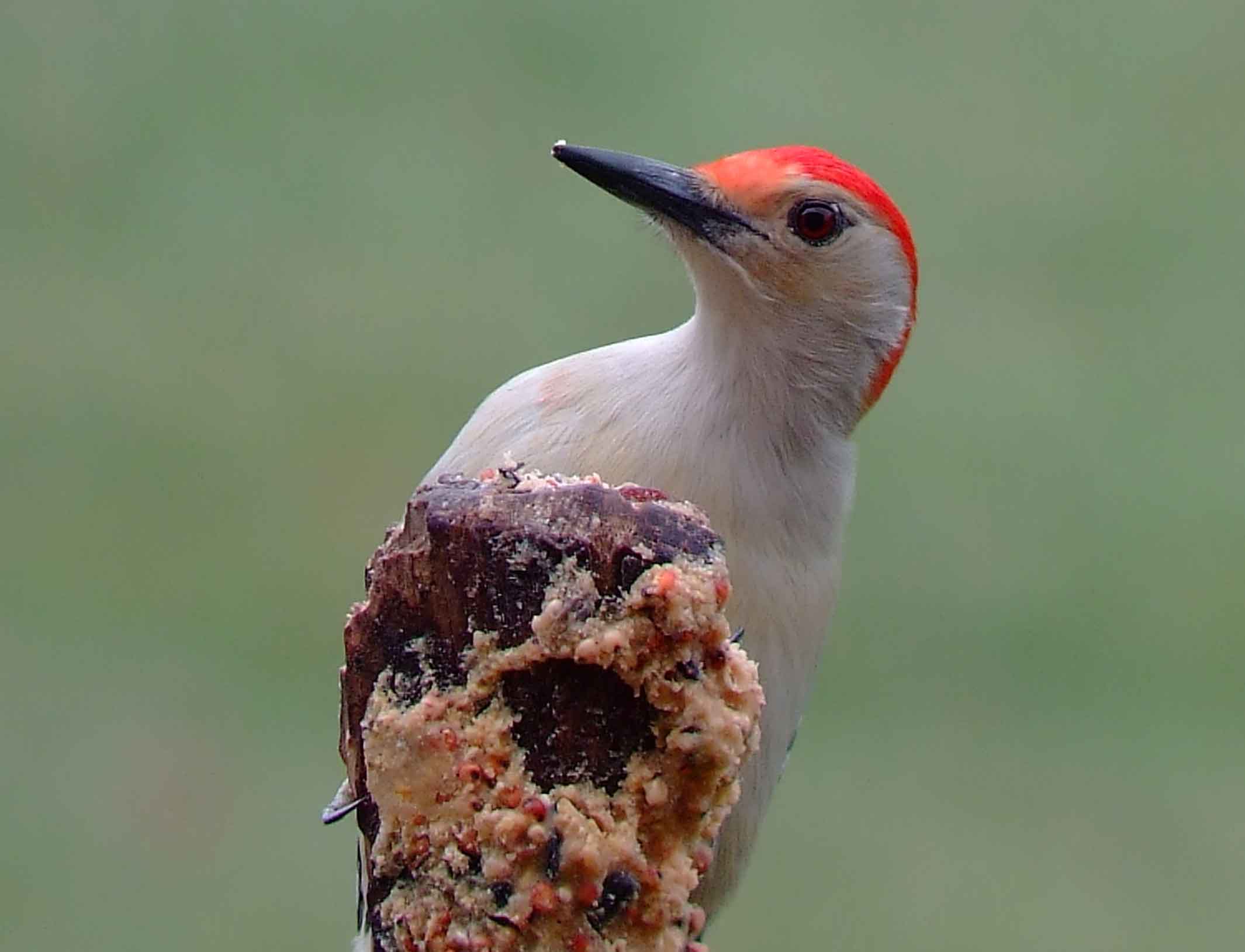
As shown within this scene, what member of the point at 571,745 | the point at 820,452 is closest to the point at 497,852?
the point at 571,745

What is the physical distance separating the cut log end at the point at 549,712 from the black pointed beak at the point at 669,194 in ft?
4.89

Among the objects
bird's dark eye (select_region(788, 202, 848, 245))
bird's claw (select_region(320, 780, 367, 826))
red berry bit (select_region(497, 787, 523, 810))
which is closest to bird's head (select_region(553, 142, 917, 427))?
bird's dark eye (select_region(788, 202, 848, 245))

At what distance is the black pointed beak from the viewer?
12.1ft

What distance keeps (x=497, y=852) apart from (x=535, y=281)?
26.8 ft

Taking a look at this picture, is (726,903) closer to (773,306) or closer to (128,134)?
(773,306)

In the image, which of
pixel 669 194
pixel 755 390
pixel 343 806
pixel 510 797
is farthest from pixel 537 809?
pixel 669 194

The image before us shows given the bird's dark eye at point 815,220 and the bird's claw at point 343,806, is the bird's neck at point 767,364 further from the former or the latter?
the bird's claw at point 343,806

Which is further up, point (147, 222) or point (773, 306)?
point (773, 306)

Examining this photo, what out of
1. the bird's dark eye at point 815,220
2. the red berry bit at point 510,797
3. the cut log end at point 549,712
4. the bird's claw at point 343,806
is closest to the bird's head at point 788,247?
the bird's dark eye at point 815,220

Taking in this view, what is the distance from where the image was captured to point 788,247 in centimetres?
374

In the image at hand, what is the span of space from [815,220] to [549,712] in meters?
1.76

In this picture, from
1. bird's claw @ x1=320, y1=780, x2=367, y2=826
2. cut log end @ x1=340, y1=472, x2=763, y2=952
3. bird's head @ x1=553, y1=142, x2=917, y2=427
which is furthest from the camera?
bird's head @ x1=553, y1=142, x2=917, y2=427

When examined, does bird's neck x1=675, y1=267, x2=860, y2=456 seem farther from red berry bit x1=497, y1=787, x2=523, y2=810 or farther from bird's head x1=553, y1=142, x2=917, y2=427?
red berry bit x1=497, y1=787, x2=523, y2=810

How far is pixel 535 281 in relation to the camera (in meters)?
10.3
